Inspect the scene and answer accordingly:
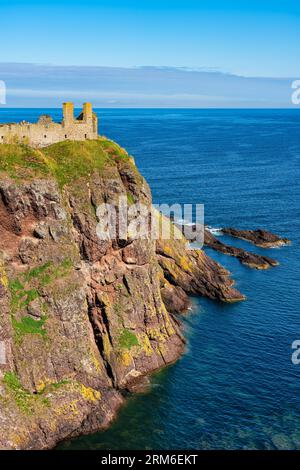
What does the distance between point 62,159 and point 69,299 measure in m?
18.0

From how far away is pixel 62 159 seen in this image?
67.7m

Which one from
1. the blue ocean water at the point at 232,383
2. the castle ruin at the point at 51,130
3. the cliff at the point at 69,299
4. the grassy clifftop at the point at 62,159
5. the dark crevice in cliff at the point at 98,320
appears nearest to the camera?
the blue ocean water at the point at 232,383

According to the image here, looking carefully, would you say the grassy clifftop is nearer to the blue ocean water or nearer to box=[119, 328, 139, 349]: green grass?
box=[119, 328, 139, 349]: green grass

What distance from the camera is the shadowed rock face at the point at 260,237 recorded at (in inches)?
4801

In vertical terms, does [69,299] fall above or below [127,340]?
above

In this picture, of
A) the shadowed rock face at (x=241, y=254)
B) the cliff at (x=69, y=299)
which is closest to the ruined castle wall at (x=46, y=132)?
the cliff at (x=69, y=299)

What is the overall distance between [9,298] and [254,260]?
62805 mm

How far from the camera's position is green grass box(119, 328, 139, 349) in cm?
6831

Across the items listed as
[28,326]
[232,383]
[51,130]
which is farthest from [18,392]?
[51,130]

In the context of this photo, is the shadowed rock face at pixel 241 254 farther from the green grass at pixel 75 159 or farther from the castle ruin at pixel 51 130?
the castle ruin at pixel 51 130

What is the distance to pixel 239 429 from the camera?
57844 mm

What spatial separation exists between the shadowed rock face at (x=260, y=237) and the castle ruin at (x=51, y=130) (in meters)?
59.1

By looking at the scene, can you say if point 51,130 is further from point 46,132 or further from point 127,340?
point 127,340
